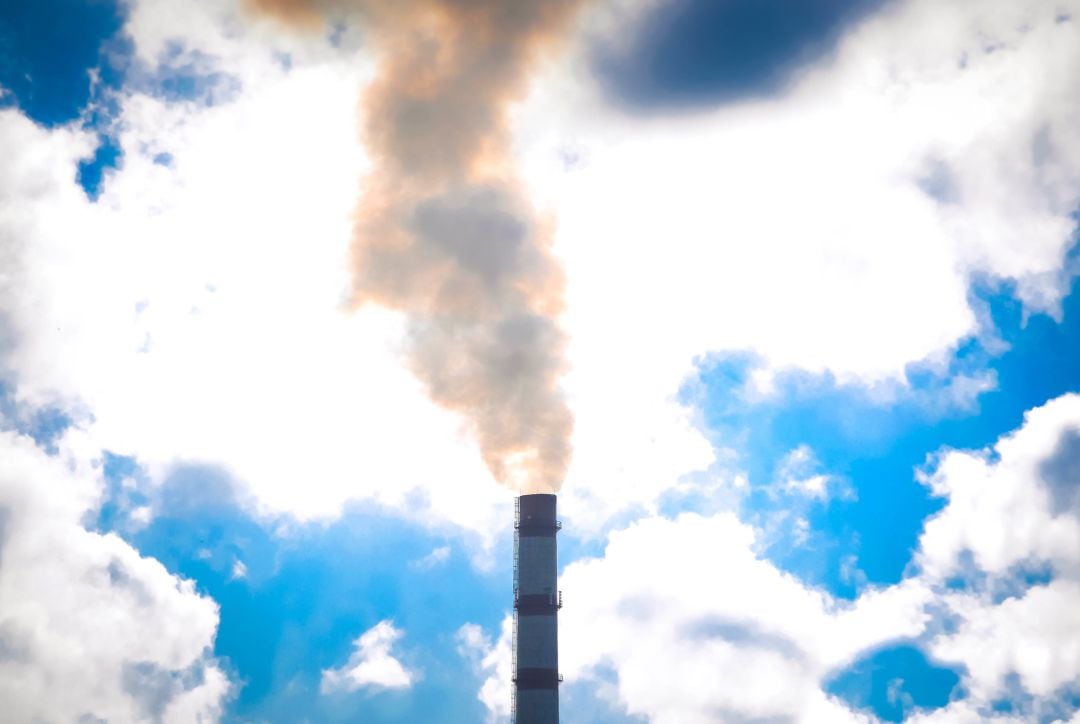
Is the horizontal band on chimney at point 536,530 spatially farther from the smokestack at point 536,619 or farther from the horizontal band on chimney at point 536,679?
the horizontal band on chimney at point 536,679

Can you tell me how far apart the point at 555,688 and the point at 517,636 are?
7.85 feet

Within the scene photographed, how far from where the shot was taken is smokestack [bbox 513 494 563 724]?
39.7 m

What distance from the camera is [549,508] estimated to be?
42.7 m

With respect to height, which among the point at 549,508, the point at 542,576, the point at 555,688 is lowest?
the point at 555,688

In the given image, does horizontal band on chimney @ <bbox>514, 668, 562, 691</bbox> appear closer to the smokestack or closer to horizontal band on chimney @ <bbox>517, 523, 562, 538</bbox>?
the smokestack

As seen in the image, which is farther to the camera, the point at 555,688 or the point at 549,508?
the point at 549,508

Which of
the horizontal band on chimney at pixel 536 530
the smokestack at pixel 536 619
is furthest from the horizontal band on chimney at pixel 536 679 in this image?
the horizontal band on chimney at pixel 536 530

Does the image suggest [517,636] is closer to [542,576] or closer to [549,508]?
[542,576]

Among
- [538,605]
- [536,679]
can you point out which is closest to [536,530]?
[538,605]

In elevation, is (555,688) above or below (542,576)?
below

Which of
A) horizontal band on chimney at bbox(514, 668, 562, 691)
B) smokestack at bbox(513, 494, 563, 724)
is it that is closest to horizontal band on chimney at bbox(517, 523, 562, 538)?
smokestack at bbox(513, 494, 563, 724)

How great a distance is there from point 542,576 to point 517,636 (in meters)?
2.45

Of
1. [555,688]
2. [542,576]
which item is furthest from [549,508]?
[555,688]

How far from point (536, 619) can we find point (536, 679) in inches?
86.3
